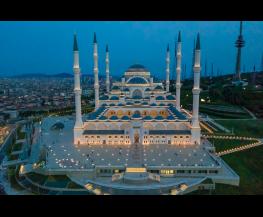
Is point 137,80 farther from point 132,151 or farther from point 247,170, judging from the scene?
point 247,170

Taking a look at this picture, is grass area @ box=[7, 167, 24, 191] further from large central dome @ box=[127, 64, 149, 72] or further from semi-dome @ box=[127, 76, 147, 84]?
large central dome @ box=[127, 64, 149, 72]

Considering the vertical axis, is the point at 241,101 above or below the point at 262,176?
above

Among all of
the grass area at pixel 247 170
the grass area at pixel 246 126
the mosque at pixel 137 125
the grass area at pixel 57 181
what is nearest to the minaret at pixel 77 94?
the mosque at pixel 137 125

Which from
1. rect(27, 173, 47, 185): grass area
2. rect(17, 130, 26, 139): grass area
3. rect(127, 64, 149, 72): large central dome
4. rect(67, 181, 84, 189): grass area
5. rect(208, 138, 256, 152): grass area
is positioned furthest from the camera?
rect(127, 64, 149, 72): large central dome

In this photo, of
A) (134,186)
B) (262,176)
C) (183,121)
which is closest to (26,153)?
(134,186)

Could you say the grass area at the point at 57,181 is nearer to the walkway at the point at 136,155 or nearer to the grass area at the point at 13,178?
the grass area at the point at 13,178

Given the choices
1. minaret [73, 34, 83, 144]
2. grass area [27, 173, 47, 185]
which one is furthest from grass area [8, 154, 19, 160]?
grass area [27, 173, 47, 185]

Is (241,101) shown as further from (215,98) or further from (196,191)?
(196,191)
